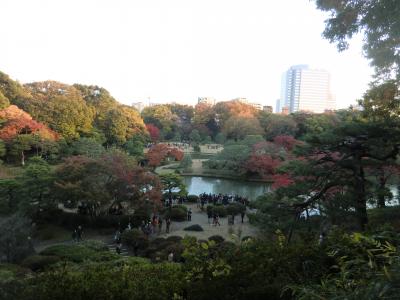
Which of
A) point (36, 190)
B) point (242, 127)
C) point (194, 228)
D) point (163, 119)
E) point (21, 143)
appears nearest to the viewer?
point (36, 190)

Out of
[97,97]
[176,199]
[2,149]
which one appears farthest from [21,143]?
[97,97]

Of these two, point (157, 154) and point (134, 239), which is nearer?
point (134, 239)

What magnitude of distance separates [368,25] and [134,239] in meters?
9.76

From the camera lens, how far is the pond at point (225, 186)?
82.0 ft

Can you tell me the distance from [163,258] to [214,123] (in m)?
45.3

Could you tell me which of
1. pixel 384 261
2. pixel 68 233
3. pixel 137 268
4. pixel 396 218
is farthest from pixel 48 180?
pixel 384 261

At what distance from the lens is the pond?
984 inches

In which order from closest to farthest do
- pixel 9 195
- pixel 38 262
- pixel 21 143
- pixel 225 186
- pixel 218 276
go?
pixel 218 276 → pixel 38 262 → pixel 9 195 → pixel 21 143 → pixel 225 186

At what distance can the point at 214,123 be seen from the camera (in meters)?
55.0

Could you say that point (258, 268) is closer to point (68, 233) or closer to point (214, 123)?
point (68, 233)

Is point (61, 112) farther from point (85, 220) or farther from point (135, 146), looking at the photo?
point (85, 220)

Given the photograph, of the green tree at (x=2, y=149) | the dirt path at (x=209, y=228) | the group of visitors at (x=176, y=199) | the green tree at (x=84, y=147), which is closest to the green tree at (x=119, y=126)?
the green tree at (x=84, y=147)

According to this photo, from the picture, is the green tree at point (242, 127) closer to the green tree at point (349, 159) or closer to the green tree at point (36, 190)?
the green tree at point (36, 190)

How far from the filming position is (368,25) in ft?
23.4
